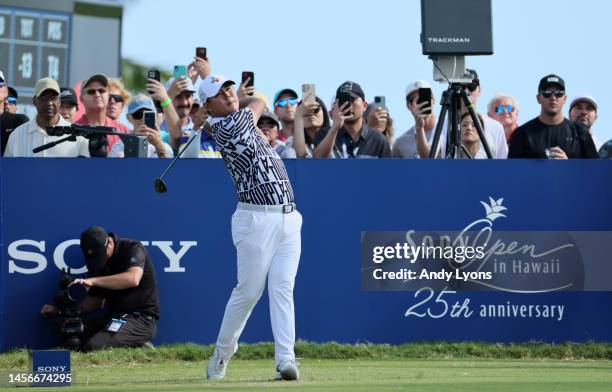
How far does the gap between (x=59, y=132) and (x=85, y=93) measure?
1.44 m

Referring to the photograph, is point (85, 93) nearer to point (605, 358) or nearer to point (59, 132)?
point (59, 132)

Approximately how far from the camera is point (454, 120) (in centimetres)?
1507

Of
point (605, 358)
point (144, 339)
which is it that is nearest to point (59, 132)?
point (144, 339)

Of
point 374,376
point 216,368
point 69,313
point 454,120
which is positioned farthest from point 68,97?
point 374,376

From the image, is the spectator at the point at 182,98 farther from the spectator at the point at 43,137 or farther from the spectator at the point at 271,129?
the spectator at the point at 43,137

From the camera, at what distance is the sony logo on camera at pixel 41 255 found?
14.4 meters

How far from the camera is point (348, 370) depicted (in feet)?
42.3

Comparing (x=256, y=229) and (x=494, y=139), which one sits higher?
(x=494, y=139)

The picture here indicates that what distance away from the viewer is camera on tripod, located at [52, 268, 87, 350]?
1420cm

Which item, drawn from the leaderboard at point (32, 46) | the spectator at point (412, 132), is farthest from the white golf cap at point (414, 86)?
the leaderboard at point (32, 46)

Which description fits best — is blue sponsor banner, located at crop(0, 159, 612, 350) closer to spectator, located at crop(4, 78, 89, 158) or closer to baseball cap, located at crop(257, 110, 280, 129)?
spectator, located at crop(4, 78, 89, 158)

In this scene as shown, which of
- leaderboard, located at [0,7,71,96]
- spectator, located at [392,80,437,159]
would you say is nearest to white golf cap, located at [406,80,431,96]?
spectator, located at [392,80,437,159]

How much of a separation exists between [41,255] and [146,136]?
1496 mm

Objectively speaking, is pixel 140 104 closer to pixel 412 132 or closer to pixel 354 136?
pixel 354 136
